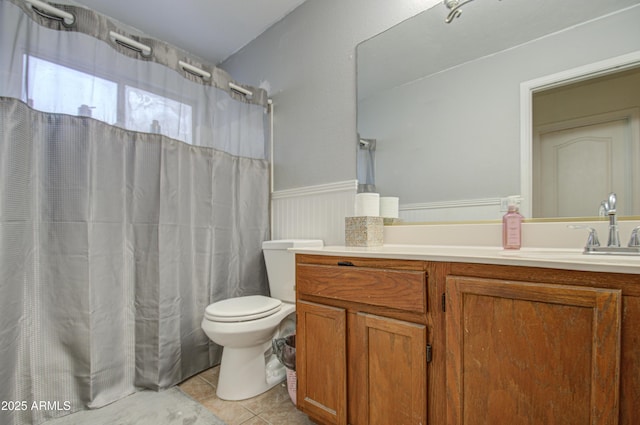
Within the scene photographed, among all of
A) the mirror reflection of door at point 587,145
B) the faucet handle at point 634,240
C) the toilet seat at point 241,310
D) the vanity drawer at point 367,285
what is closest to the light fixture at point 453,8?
the mirror reflection of door at point 587,145

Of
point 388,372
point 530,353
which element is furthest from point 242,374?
point 530,353

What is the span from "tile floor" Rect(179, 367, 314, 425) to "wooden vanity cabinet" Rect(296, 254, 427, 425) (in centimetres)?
20

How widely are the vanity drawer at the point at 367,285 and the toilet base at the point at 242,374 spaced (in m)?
0.57

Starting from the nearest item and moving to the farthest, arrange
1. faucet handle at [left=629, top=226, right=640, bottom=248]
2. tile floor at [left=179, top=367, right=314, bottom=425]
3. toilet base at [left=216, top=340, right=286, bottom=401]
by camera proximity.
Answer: faucet handle at [left=629, top=226, right=640, bottom=248], tile floor at [left=179, top=367, right=314, bottom=425], toilet base at [left=216, top=340, right=286, bottom=401]

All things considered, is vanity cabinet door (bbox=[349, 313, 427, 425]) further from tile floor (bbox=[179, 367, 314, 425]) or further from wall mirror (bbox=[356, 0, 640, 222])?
wall mirror (bbox=[356, 0, 640, 222])

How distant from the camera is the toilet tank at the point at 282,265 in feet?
5.72

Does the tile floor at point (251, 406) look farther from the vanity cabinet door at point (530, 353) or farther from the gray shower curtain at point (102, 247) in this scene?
the vanity cabinet door at point (530, 353)

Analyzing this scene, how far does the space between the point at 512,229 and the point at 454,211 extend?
0.26 metres

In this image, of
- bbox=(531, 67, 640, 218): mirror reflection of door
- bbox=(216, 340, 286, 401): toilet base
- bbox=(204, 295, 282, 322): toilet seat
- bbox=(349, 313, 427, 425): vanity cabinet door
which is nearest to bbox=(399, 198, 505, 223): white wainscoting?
bbox=(531, 67, 640, 218): mirror reflection of door

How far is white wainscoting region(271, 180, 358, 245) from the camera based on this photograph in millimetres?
1717

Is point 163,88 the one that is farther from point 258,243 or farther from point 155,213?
point 258,243

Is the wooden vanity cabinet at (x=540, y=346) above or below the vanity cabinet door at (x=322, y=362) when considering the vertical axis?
above

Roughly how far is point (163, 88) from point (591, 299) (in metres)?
1.99

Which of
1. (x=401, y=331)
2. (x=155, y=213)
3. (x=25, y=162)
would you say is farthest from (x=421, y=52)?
(x=25, y=162)
